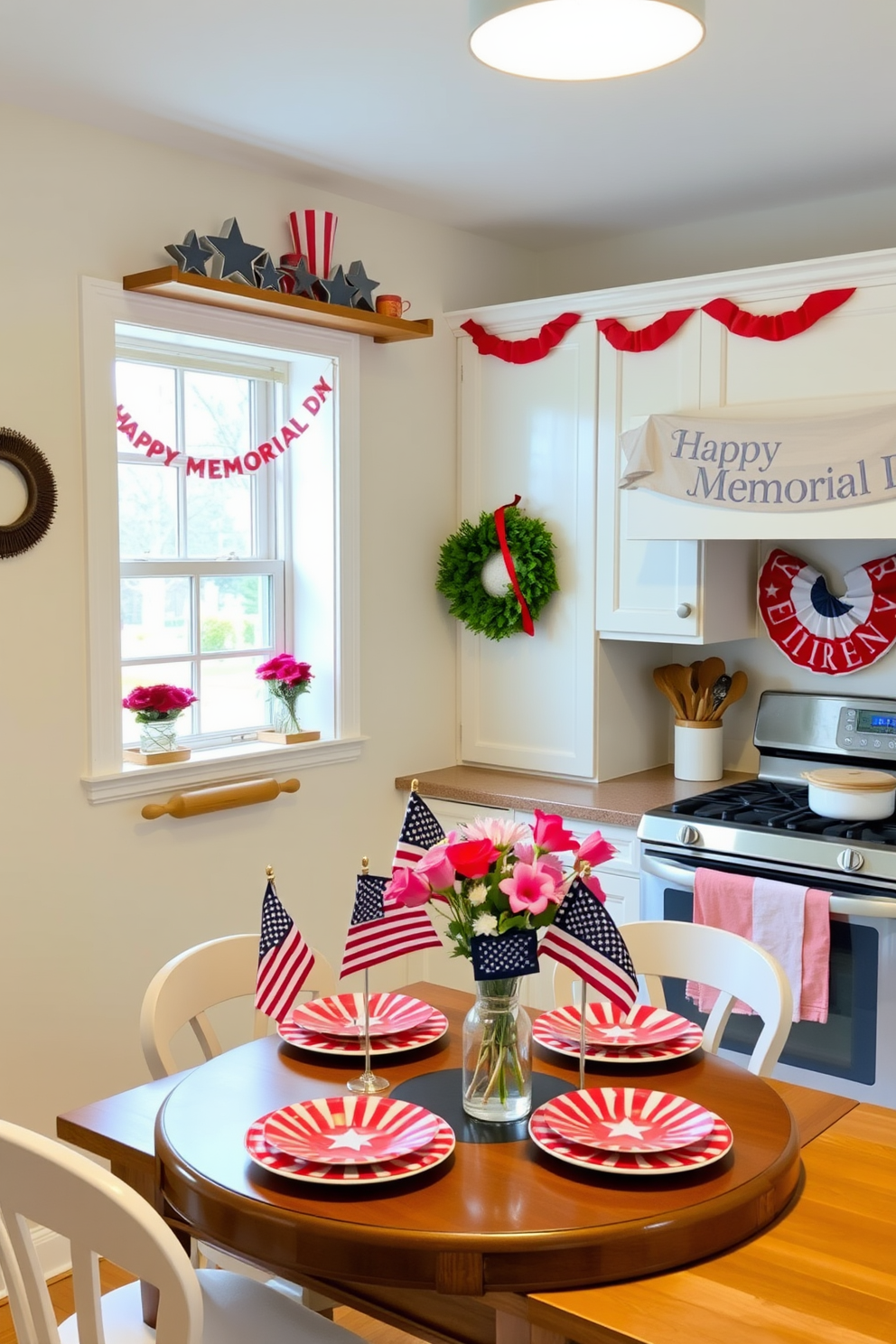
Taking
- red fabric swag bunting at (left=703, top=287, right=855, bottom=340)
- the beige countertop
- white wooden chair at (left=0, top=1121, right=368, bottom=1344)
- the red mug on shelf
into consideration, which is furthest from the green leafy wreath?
white wooden chair at (left=0, top=1121, right=368, bottom=1344)

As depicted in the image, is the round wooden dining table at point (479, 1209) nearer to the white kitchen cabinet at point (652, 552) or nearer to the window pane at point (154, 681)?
the window pane at point (154, 681)

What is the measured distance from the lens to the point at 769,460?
303cm

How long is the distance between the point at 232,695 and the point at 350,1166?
1.98 meters

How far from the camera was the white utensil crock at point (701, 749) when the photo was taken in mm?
3590

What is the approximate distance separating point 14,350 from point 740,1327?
7.49 feet

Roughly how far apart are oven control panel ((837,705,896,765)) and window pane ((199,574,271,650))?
5.32ft

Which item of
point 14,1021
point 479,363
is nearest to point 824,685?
point 479,363

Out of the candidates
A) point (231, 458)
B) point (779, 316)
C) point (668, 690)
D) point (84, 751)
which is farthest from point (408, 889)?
point (668, 690)

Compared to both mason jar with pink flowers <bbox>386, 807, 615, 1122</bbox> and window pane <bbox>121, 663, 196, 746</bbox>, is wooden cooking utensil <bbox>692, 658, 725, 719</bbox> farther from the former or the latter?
mason jar with pink flowers <bbox>386, 807, 615, 1122</bbox>

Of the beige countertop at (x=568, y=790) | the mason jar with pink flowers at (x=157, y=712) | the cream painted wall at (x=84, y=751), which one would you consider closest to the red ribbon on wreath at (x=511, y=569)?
A: the cream painted wall at (x=84, y=751)

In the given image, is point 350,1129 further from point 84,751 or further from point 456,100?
point 456,100

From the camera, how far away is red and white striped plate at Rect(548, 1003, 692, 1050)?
1.94 meters

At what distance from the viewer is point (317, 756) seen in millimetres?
3381

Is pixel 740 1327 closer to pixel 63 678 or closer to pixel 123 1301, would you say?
pixel 123 1301
